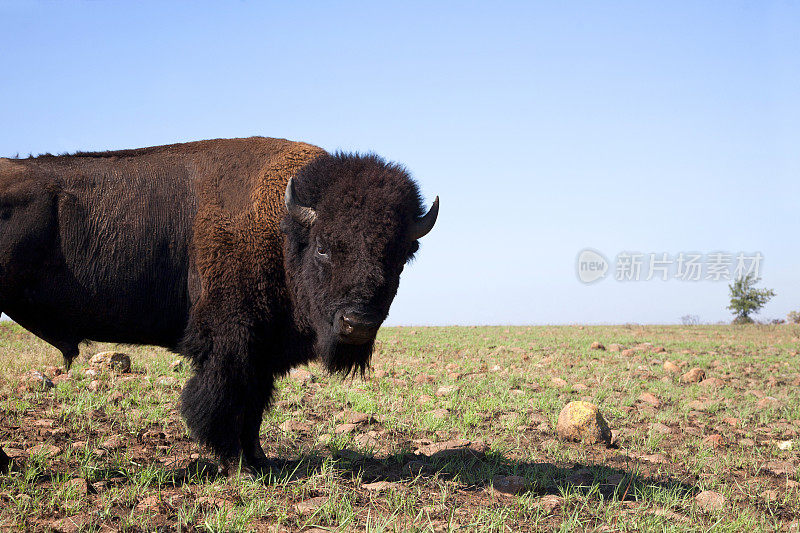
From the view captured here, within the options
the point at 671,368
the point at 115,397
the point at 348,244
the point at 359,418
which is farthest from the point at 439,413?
the point at 671,368

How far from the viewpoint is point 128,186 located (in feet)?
16.6

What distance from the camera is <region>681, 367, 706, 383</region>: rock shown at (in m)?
10.0

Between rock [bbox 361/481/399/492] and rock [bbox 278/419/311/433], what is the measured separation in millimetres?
1787

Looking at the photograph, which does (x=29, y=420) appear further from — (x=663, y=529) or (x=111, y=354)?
(x=663, y=529)

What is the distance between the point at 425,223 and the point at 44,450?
3.53m

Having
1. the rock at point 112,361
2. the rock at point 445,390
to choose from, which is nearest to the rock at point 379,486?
the rock at point 445,390

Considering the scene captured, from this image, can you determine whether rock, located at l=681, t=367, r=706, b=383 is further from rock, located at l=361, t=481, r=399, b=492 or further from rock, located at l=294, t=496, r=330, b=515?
rock, located at l=294, t=496, r=330, b=515

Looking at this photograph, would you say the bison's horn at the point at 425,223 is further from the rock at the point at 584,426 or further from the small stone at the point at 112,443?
the small stone at the point at 112,443

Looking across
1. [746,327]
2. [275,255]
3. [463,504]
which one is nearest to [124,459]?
[275,255]

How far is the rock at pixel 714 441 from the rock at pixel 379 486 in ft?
13.1

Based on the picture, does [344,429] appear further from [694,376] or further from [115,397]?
[694,376]

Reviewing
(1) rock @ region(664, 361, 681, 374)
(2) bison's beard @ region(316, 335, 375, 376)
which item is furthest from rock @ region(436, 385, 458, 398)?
(1) rock @ region(664, 361, 681, 374)

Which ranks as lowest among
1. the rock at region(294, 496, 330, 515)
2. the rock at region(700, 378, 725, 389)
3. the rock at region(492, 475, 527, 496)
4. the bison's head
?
the rock at region(294, 496, 330, 515)

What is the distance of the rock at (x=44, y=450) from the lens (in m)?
4.89
